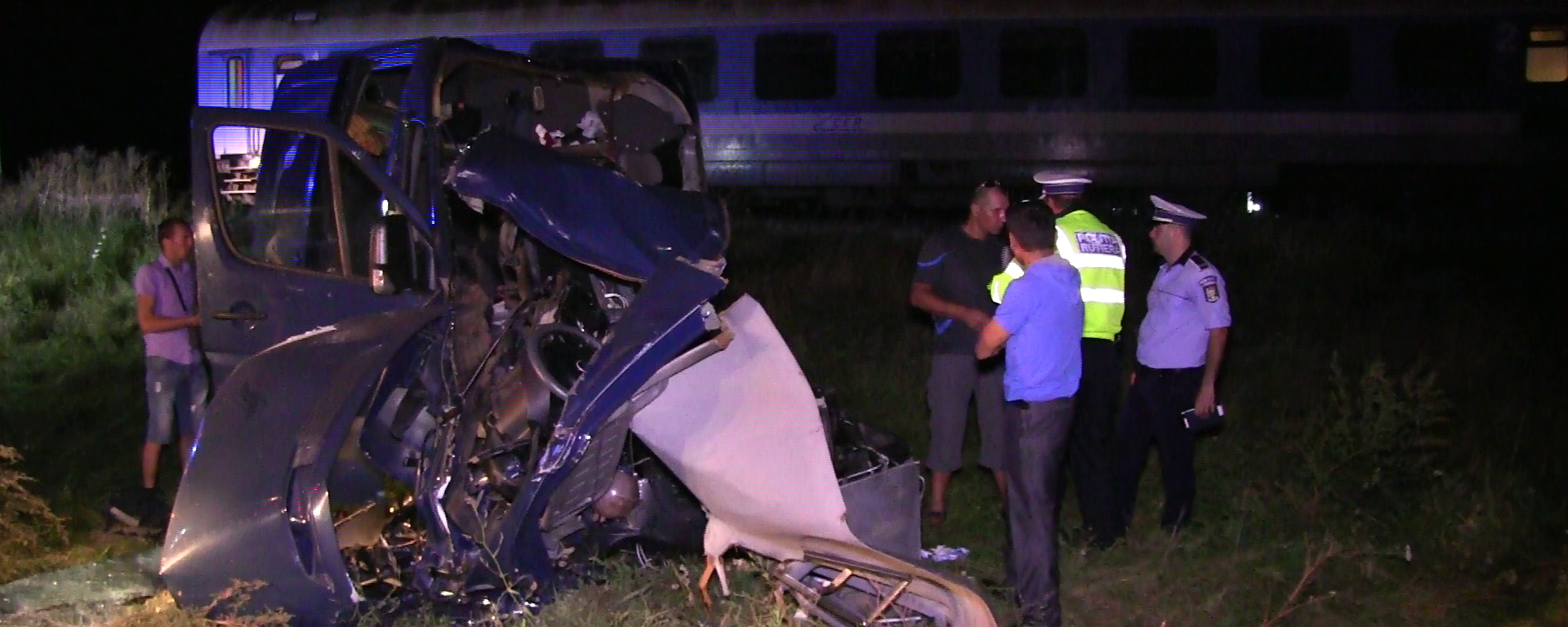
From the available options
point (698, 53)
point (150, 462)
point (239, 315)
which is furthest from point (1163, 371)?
point (698, 53)

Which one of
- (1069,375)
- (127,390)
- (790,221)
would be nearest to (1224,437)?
(1069,375)

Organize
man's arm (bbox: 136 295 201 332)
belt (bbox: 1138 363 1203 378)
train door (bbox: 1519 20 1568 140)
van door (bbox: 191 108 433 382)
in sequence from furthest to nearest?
train door (bbox: 1519 20 1568 140)
man's arm (bbox: 136 295 201 332)
belt (bbox: 1138 363 1203 378)
van door (bbox: 191 108 433 382)

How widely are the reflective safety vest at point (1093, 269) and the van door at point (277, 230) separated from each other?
8.24 ft

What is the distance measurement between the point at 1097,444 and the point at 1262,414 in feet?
8.52

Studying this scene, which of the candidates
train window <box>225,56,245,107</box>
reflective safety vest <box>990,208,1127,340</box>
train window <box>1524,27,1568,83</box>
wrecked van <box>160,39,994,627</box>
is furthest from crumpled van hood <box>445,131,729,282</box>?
train window <box>225,56,245,107</box>

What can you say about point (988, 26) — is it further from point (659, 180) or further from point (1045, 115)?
point (659, 180)

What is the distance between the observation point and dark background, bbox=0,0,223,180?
2977 centimetres

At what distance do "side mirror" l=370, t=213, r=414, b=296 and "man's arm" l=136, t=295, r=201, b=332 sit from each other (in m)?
1.74

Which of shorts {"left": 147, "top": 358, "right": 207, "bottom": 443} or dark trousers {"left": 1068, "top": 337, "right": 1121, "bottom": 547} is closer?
dark trousers {"left": 1068, "top": 337, "right": 1121, "bottom": 547}

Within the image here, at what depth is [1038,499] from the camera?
5305 millimetres

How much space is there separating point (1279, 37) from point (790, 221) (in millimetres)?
5742

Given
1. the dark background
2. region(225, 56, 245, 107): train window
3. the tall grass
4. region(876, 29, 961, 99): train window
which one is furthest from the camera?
the dark background

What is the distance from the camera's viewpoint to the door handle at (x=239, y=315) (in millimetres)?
5586

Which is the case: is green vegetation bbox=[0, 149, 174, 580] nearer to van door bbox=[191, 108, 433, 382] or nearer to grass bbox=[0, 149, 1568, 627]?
grass bbox=[0, 149, 1568, 627]
